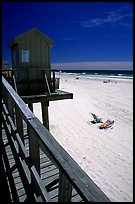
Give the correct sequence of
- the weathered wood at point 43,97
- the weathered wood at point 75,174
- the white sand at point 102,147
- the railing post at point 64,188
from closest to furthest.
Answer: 1. the weathered wood at point 75,174
2. the railing post at point 64,188
3. the white sand at point 102,147
4. the weathered wood at point 43,97

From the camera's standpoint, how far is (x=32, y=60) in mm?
6535

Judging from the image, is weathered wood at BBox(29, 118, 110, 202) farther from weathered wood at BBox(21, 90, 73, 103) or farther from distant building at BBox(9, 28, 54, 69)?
distant building at BBox(9, 28, 54, 69)

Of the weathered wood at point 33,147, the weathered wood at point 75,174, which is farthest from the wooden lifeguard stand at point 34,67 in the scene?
the weathered wood at point 75,174

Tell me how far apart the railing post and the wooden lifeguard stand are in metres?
4.83

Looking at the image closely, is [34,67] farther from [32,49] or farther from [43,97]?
[43,97]

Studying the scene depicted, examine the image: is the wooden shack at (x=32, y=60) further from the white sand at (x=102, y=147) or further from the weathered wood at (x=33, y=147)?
the weathered wood at (x=33, y=147)

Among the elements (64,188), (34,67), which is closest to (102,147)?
(34,67)

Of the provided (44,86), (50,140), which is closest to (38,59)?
(44,86)

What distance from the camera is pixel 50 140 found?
1.48 m

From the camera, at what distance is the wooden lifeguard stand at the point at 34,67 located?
6.30 meters

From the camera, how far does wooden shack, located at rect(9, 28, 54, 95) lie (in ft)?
20.7

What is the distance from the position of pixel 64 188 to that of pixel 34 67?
5.81 metres

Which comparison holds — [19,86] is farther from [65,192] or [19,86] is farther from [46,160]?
[65,192]

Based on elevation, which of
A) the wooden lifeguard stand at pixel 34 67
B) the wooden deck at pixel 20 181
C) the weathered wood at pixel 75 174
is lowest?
the wooden deck at pixel 20 181
